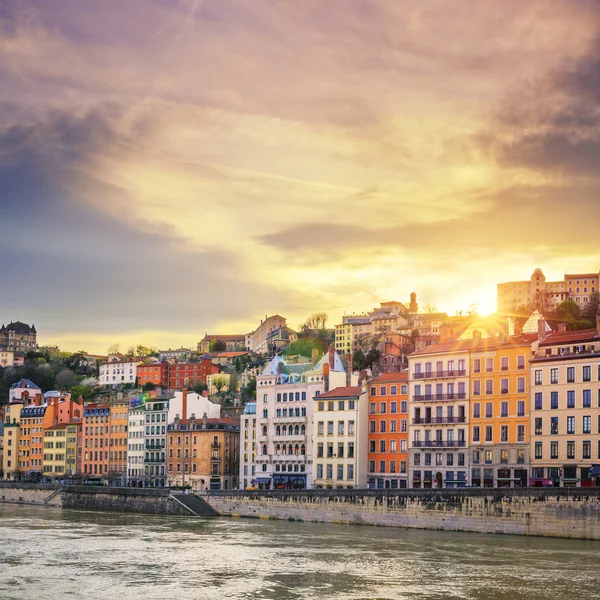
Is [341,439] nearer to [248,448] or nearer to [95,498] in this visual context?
[248,448]

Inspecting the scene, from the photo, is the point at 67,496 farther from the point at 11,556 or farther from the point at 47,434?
the point at 11,556

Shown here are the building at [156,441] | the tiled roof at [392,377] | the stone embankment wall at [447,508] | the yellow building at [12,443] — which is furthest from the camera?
the yellow building at [12,443]

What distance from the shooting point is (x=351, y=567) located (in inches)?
2219

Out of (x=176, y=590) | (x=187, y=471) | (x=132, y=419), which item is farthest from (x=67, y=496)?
(x=176, y=590)

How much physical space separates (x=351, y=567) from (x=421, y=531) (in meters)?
19.6

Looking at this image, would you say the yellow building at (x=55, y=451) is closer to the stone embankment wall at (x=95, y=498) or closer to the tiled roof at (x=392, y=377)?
the stone embankment wall at (x=95, y=498)

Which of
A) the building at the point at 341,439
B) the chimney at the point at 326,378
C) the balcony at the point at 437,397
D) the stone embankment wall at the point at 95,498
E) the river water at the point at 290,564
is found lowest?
the stone embankment wall at the point at 95,498

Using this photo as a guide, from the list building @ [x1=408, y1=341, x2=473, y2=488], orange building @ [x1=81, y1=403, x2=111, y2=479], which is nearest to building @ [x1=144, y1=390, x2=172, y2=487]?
orange building @ [x1=81, y1=403, x2=111, y2=479]

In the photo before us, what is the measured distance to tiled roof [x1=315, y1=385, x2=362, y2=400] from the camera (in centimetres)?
10079

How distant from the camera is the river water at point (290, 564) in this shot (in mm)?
48906

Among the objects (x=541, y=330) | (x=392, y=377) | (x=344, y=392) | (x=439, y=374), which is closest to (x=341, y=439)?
(x=344, y=392)

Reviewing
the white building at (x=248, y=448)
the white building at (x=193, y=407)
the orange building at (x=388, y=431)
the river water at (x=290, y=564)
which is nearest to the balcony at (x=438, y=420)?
the orange building at (x=388, y=431)

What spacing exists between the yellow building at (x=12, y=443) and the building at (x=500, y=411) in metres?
93.2

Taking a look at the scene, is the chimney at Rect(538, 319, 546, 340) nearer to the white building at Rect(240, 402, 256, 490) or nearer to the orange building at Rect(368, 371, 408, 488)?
the orange building at Rect(368, 371, 408, 488)
